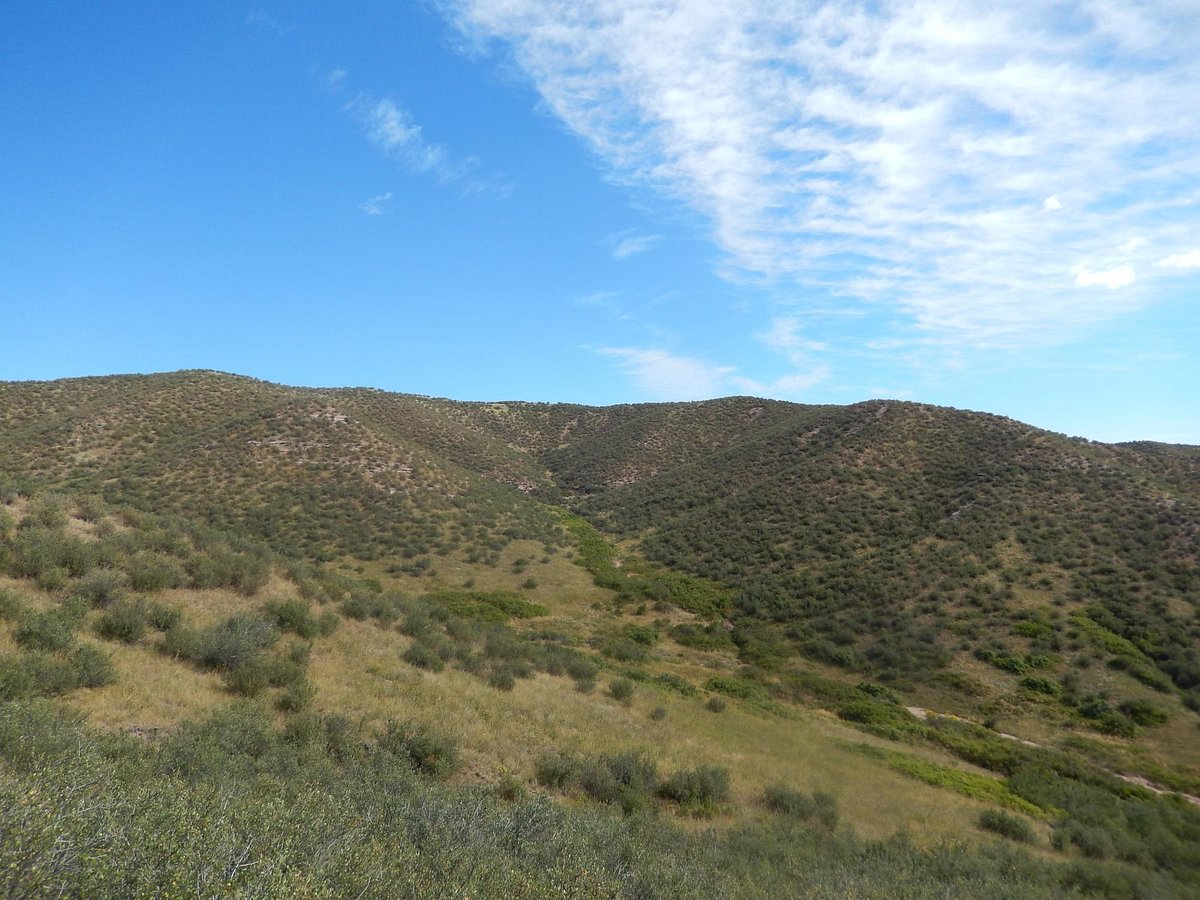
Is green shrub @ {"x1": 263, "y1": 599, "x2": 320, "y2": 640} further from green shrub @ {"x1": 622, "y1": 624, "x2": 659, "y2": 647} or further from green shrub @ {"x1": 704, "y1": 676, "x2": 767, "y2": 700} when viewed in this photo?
green shrub @ {"x1": 622, "y1": 624, "x2": 659, "y2": 647}

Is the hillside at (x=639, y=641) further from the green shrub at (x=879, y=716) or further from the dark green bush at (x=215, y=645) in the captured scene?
the green shrub at (x=879, y=716)

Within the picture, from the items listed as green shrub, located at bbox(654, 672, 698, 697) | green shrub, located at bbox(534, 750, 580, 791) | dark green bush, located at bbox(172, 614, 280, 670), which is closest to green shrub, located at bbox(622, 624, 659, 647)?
green shrub, located at bbox(654, 672, 698, 697)

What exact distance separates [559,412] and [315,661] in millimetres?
77329

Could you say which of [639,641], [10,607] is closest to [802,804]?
[10,607]

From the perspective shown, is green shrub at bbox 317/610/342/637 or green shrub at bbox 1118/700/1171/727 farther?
green shrub at bbox 1118/700/1171/727

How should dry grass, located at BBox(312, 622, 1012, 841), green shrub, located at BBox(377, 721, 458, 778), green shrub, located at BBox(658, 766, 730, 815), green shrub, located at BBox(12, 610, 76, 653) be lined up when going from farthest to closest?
dry grass, located at BBox(312, 622, 1012, 841), green shrub, located at BBox(658, 766, 730, 815), green shrub, located at BBox(377, 721, 458, 778), green shrub, located at BBox(12, 610, 76, 653)

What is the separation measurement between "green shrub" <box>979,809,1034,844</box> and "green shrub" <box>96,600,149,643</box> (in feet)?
53.3

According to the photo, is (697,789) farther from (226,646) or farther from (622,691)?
(226,646)

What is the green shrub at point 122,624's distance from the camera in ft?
31.0

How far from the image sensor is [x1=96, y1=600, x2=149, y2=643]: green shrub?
31.0 ft

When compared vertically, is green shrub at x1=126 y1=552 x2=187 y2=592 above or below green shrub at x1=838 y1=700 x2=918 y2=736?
above

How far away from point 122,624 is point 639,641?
1942 centimetres

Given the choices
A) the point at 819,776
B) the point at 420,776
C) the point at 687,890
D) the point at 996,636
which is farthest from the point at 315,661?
the point at 996,636

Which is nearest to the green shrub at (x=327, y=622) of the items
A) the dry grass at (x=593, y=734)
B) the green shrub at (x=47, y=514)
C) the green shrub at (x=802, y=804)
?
the dry grass at (x=593, y=734)
